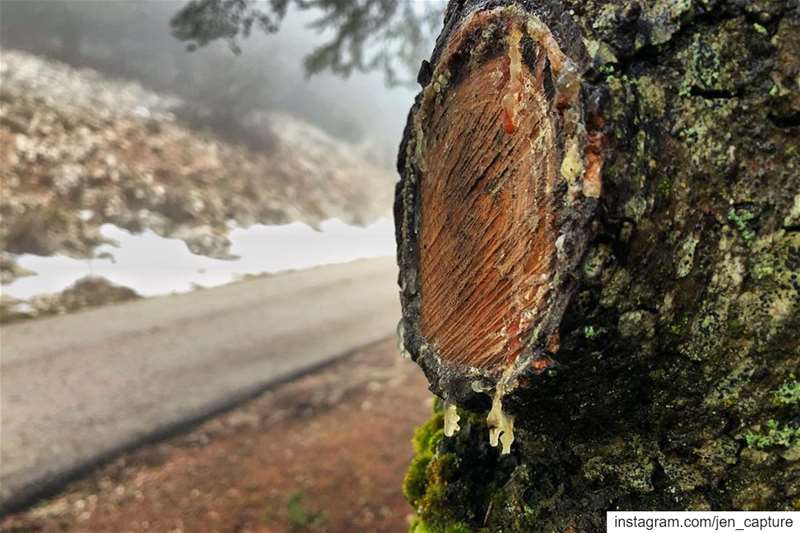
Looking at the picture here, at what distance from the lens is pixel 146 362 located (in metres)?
6.12

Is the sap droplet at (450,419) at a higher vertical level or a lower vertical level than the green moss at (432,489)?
higher

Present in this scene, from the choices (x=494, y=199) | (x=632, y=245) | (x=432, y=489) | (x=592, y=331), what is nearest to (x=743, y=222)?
(x=632, y=245)

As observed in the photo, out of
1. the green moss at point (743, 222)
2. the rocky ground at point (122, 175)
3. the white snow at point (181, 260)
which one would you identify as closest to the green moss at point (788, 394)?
the green moss at point (743, 222)

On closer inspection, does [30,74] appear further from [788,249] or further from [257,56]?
[788,249]

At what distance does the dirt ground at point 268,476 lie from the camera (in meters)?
3.94

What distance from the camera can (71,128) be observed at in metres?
10.6

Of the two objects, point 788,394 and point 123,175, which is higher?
point 123,175

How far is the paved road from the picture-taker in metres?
4.62

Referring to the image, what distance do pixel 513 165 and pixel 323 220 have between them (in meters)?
12.8

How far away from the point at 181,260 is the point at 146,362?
3591 millimetres

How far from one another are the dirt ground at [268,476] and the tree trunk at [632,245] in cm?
329

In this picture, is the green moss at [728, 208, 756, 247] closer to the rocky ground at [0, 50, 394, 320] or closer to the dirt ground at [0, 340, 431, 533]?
the dirt ground at [0, 340, 431, 533]

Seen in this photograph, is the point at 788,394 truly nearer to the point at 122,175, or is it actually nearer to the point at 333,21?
the point at 333,21

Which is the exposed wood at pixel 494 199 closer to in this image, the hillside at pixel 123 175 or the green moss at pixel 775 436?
the green moss at pixel 775 436
